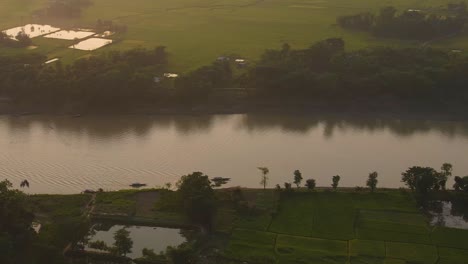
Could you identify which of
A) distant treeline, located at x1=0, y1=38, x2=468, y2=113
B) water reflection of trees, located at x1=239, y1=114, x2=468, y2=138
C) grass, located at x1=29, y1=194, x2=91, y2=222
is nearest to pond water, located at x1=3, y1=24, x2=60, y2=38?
distant treeline, located at x1=0, y1=38, x2=468, y2=113

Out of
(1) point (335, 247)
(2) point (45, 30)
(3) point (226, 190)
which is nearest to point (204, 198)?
(3) point (226, 190)

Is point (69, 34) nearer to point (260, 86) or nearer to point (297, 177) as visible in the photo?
point (260, 86)

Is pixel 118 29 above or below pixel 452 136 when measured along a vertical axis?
above

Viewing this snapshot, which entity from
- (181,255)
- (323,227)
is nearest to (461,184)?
(323,227)

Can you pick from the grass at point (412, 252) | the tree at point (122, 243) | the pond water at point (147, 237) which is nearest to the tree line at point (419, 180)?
the grass at point (412, 252)

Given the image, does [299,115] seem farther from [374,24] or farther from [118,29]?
[118,29]

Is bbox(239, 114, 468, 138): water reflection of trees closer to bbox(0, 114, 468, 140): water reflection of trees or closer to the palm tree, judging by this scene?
bbox(0, 114, 468, 140): water reflection of trees
